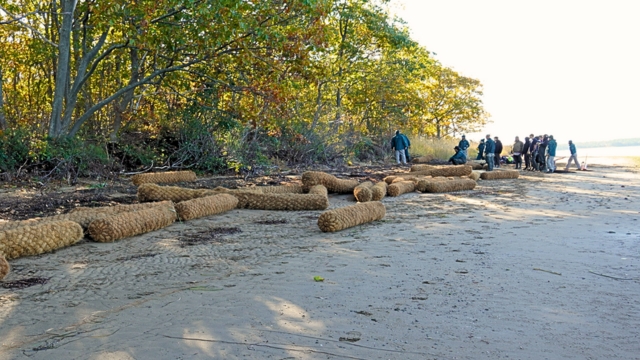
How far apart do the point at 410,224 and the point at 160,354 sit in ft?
17.4

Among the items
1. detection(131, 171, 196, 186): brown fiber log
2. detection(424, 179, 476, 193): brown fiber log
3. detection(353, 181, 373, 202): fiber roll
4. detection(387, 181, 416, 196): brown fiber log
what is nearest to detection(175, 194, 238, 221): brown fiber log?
detection(353, 181, 373, 202): fiber roll

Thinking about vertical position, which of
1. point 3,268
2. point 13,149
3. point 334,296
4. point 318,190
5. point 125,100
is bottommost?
point 334,296

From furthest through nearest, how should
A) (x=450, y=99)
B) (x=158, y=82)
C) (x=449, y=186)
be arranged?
(x=450, y=99) < (x=158, y=82) < (x=449, y=186)

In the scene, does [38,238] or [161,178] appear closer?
[38,238]

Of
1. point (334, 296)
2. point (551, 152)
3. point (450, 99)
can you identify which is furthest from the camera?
point (450, 99)

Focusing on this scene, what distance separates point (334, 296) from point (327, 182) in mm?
7545

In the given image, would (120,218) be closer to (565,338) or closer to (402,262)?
(402,262)

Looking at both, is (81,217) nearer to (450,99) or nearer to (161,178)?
(161,178)

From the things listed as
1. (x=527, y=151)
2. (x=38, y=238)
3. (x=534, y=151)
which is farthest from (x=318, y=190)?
(x=527, y=151)

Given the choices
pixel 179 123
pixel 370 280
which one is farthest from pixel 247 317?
pixel 179 123

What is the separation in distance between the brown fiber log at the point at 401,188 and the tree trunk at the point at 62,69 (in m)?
8.32

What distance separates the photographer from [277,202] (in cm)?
942

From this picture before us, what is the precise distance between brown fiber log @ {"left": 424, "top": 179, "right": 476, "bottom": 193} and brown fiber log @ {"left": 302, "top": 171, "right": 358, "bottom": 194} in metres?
2.17

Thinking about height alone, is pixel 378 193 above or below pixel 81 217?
below
